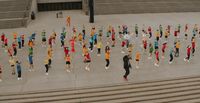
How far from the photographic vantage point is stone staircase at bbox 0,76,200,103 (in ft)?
52.6

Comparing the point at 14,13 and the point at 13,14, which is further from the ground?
the point at 14,13

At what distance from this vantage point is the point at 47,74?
1866cm

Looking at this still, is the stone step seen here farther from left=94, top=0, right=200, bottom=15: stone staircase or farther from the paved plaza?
left=94, top=0, right=200, bottom=15: stone staircase

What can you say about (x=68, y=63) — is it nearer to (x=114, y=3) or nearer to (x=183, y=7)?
(x=114, y=3)

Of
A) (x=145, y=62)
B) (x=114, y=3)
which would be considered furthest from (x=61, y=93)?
(x=114, y=3)

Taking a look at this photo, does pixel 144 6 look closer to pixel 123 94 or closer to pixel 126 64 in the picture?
pixel 126 64

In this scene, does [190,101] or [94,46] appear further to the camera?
[94,46]

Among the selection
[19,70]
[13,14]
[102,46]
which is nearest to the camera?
[19,70]

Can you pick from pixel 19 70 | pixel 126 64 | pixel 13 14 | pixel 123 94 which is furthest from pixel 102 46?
pixel 13 14

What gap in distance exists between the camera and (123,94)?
1658 cm

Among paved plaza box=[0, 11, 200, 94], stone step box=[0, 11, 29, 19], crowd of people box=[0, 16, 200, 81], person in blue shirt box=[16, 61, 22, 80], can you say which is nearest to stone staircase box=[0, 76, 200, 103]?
paved plaza box=[0, 11, 200, 94]

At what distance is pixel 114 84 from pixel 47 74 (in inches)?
175

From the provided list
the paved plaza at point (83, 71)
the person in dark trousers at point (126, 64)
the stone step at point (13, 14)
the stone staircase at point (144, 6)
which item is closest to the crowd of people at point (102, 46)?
the person in dark trousers at point (126, 64)

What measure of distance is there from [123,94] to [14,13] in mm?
23056
